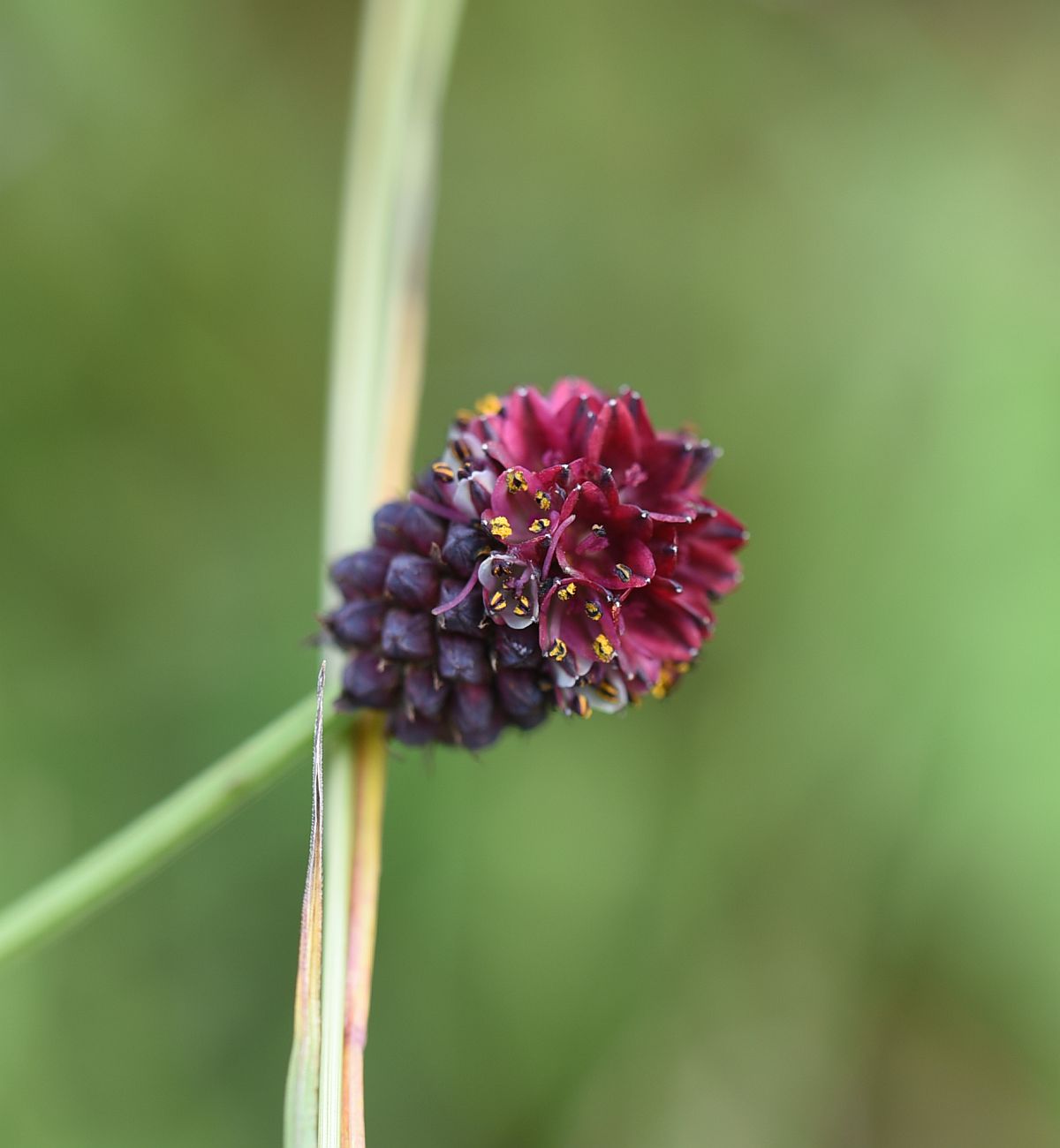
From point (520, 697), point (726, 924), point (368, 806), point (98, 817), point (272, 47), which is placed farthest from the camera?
point (272, 47)

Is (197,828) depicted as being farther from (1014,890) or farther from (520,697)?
(1014,890)

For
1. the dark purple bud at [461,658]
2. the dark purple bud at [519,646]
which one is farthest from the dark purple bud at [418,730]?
the dark purple bud at [519,646]

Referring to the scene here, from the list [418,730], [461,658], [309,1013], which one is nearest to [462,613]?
[461,658]

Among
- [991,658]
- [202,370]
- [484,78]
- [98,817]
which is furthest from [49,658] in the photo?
[991,658]

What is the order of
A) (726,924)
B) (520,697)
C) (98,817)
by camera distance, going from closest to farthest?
(520,697), (98,817), (726,924)

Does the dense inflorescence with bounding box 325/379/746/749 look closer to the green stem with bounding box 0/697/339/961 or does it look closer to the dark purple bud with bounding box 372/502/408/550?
the dark purple bud with bounding box 372/502/408/550

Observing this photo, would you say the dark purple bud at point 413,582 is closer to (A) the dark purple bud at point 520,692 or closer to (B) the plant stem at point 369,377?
(A) the dark purple bud at point 520,692
